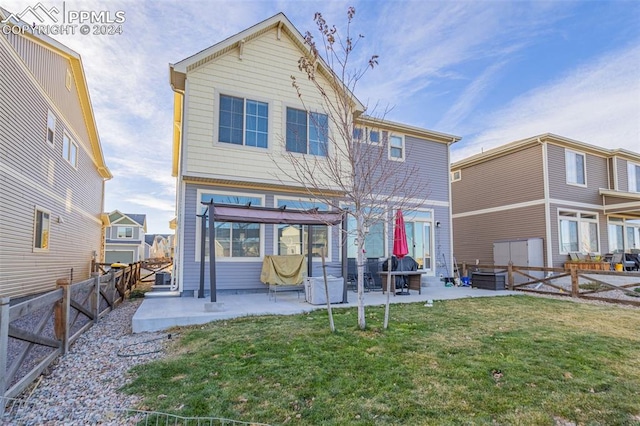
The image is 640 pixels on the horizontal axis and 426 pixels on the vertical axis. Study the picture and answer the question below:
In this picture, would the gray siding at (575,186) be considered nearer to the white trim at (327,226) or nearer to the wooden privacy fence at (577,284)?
the wooden privacy fence at (577,284)

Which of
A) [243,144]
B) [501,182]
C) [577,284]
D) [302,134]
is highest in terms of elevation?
[302,134]

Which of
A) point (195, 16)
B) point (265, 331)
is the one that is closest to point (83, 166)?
point (195, 16)

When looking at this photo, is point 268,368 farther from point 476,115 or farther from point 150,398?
point 476,115

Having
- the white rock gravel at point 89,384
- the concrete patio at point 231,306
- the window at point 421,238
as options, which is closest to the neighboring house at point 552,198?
the window at point 421,238

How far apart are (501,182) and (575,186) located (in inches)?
119

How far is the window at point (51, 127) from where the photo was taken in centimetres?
1188

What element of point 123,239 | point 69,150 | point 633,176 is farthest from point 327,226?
point 123,239

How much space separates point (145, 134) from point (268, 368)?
17.0 metres

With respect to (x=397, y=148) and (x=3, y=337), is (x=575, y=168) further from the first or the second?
(x=3, y=337)

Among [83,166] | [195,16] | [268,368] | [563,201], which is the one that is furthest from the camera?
[83,166]

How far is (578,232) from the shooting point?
16.0 m

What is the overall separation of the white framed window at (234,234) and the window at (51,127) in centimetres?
663

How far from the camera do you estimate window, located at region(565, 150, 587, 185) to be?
629 inches

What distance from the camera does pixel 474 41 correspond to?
1364 centimetres
